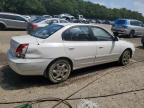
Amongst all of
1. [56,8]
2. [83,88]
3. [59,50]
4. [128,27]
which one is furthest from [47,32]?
[56,8]

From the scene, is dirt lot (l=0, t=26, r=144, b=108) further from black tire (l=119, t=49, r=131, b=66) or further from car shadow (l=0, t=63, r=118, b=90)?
Answer: black tire (l=119, t=49, r=131, b=66)

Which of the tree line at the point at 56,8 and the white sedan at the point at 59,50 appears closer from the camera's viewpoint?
the white sedan at the point at 59,50

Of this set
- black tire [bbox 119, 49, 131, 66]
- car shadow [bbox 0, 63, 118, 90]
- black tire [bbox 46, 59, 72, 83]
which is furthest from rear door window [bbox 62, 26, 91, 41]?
black tire [bbox 119, 49, 131, 66]

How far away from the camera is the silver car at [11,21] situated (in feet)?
68.3

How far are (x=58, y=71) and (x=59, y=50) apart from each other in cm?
56

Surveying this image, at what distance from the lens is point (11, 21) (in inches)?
836

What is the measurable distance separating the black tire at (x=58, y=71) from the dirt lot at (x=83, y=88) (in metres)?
0.17

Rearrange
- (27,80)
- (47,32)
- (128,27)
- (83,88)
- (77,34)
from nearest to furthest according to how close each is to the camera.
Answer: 1. (83,88)
2. (27,80)
3. (47,32)
4. (77,34)
5. (128,27)

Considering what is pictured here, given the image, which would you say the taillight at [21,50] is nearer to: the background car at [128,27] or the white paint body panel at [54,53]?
the white paint body panel at [54,53]

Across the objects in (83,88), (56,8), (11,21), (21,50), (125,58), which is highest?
(56,8)

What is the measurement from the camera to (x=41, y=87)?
20.8 ft

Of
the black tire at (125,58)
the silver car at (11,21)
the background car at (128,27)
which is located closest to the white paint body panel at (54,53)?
the black tire at (125,58)

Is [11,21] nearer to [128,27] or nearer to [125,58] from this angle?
[128,27]

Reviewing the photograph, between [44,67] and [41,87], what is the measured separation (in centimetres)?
52
